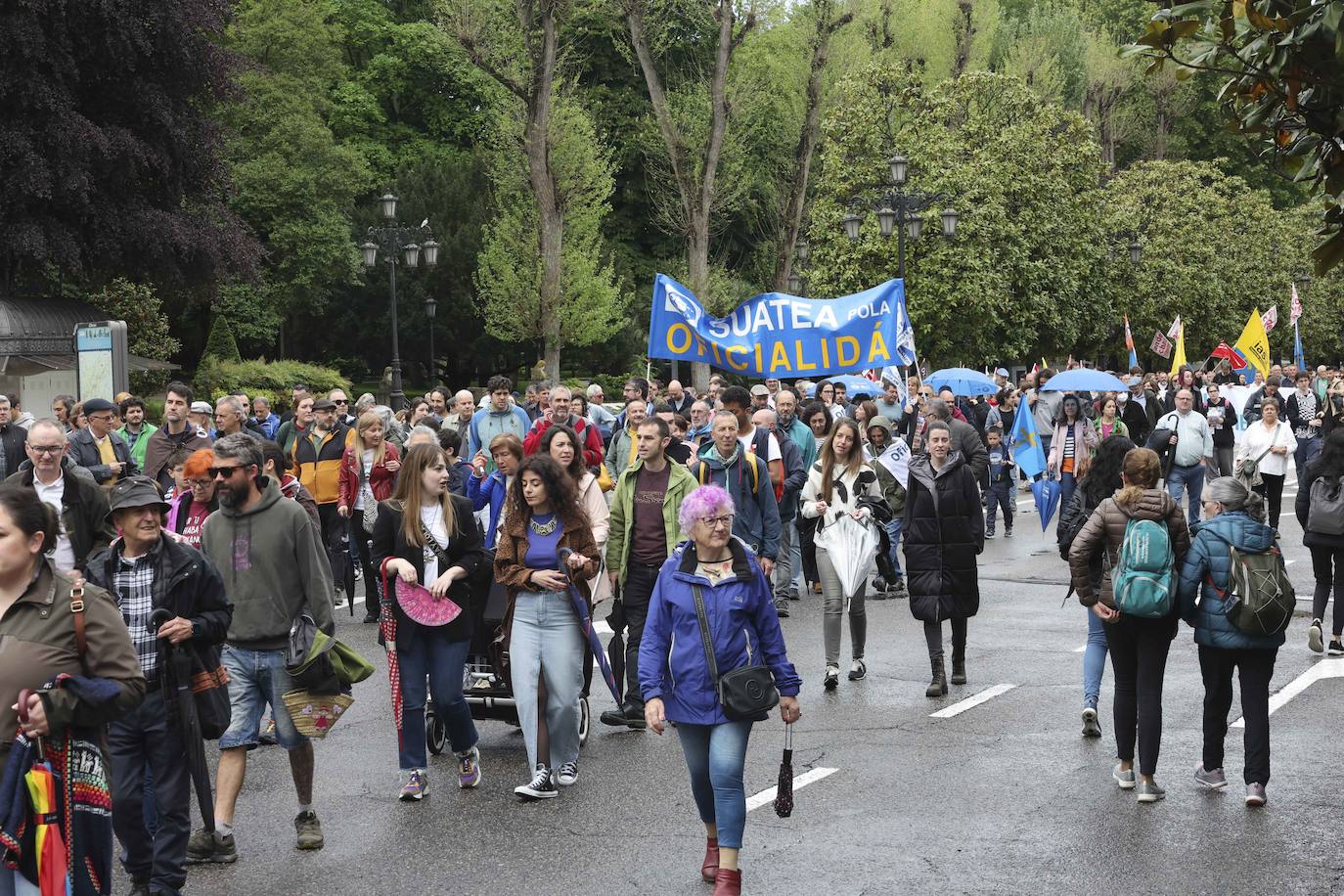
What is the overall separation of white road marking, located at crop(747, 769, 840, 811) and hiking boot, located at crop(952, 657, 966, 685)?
253 cm

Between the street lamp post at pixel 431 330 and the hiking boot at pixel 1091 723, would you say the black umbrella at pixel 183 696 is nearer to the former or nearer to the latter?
the hiking boot at pixel 1091 723

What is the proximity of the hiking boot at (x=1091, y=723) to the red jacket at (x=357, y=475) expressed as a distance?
6.13 meters

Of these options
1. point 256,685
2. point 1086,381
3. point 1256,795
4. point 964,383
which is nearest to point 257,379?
point 964,383

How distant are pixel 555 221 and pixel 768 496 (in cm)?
2388

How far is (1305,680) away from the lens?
34.9 feet

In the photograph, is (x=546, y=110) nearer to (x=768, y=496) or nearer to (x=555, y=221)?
(x=555, y=221)

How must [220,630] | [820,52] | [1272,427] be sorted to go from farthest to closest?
[820,52]
[1272,427]
[220,630]

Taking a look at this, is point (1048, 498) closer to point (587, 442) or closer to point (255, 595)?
point (587, 442)

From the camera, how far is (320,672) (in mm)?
7004

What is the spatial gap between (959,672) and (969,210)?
28468mm

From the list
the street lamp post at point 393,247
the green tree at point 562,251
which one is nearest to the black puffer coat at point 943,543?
the street lamp post at point 393,247

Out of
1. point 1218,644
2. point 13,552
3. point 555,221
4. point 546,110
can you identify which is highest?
point 546,110

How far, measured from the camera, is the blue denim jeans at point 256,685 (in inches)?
276

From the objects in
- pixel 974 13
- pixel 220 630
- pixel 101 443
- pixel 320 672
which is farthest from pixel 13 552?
pixel 974 13
